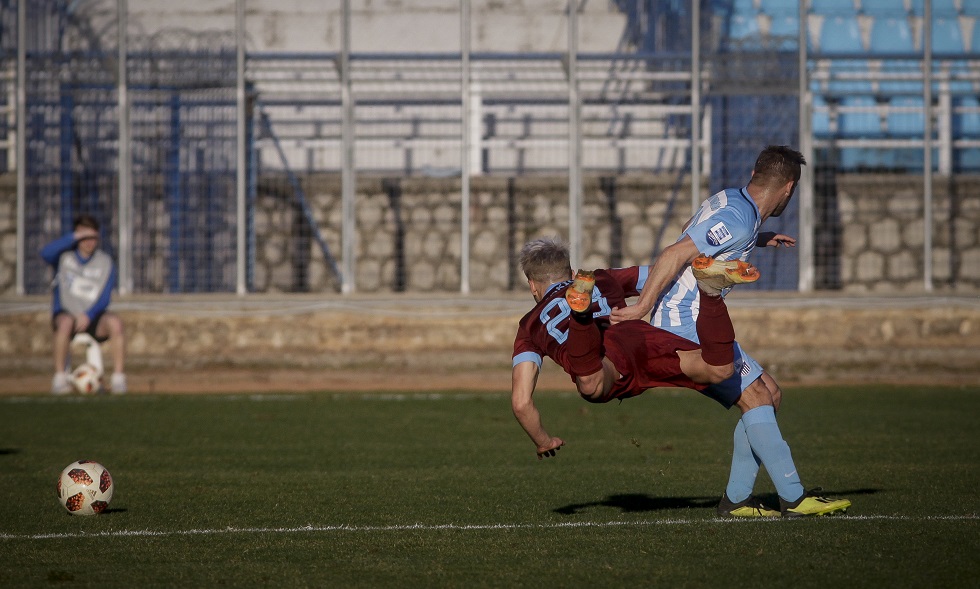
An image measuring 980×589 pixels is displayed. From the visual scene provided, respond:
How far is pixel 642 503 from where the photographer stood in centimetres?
711

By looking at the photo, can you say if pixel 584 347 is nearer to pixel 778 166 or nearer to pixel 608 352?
pixel 608 352

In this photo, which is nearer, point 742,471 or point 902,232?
point 742,471

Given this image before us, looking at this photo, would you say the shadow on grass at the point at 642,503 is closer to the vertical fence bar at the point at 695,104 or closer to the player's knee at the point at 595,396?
the player's knee at the point at 595,396

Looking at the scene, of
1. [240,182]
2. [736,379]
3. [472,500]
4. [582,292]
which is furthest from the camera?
[240,182]

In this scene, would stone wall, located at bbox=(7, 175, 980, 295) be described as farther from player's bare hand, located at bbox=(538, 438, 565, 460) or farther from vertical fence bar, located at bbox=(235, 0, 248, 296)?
player's bare hand, located at bbox=(538, 438, 565, 460)

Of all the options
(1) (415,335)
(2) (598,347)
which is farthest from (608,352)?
(1) (415,335)

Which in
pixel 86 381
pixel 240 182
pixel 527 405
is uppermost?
pixel 240 182

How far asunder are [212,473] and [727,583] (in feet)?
14.9

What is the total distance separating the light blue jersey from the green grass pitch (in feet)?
2.95

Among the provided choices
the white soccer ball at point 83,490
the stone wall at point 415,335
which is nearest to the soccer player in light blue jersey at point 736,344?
the white soccer ball at point 83,490

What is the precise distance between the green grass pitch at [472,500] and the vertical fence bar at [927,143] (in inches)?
181

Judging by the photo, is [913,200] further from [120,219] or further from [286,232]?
[120,219]

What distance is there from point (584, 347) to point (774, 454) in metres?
1.13

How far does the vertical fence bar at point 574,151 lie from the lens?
1744cm
